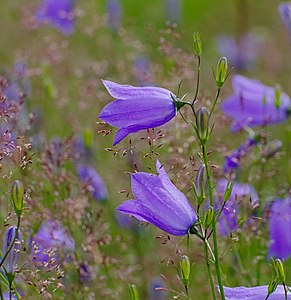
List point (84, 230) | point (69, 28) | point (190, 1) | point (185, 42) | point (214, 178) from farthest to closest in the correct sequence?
point (190, 1)
point (185, 42)
point (69, 28)
point (214, 178)
point (84, 230)

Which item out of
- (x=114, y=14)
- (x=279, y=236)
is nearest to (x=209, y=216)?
(x=279, y=236)

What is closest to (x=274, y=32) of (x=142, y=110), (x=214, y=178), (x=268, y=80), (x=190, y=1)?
(x=268, y=80)

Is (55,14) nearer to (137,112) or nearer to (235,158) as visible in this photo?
(235,158)

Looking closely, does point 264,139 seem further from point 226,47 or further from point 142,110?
point 226,47

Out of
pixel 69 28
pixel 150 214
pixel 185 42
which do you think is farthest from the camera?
pixel 185 42

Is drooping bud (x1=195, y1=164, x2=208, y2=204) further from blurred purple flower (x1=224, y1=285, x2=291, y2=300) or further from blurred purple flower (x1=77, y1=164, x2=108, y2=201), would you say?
blurred purple flower (x1=77, y1=164, x2=108, y2=201)

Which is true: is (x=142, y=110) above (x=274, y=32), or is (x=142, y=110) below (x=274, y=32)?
above

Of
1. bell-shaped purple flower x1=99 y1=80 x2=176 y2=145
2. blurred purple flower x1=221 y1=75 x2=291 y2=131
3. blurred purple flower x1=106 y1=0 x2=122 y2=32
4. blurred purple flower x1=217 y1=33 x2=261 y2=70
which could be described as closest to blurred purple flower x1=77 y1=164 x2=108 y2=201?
blurred purple flower x1=221 y1=75 x2=291 y2=131
